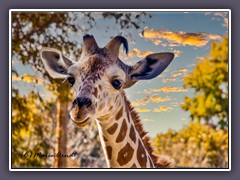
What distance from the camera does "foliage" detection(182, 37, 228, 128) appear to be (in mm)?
4590

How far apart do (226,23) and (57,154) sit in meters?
1.83

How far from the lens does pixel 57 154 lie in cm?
459

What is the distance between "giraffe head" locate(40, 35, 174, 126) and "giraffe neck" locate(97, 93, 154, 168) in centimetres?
7

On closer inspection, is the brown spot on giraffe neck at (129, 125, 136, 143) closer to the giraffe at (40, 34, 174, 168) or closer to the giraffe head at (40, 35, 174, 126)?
the giraffe at (40, 34, 174, 168)

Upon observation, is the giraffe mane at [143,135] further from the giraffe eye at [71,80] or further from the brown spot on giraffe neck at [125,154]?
the giraffe eye at [71,80]

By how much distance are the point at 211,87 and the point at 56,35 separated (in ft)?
4.70

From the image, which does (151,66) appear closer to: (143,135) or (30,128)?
(143,135)

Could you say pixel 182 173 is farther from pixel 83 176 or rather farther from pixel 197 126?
pixel 83 176

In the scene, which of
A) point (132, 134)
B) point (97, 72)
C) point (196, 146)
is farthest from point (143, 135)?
point (97, 72)

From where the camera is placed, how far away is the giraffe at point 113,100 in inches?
166

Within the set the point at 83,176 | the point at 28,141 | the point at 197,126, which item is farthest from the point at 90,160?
the point at 197,126

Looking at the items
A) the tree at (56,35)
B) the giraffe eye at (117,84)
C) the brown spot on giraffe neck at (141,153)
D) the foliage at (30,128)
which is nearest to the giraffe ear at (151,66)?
the giraffe eye at (117,84)

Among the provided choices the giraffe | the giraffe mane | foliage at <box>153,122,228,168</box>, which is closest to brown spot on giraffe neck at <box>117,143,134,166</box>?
the giraffe

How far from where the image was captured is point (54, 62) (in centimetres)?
464
